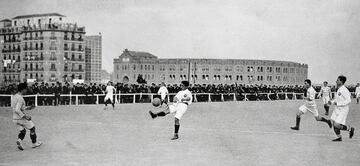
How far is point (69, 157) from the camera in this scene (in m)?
9.07

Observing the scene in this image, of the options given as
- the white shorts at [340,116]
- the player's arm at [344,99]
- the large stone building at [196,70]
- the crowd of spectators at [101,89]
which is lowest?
the white shorts at [340,116]

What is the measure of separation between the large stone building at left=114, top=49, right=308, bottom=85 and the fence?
72.5 m

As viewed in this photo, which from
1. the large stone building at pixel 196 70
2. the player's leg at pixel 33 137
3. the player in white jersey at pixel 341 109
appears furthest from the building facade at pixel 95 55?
the player's leg at pixel 33 137

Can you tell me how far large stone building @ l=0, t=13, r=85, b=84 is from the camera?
303 ft

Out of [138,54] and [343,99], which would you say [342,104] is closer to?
[343,99]

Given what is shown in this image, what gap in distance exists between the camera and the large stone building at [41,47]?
92.4 m

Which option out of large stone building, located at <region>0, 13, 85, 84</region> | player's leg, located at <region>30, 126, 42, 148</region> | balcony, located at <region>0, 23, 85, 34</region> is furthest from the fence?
balcony, located at <region>0, 23, 85, 34</region>

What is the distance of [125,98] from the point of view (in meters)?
34.4

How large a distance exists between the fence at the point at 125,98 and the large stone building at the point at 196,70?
238 feet

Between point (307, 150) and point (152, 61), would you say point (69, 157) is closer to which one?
point (307, 150)

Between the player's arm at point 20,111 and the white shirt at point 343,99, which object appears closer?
the player's arm at point 20,111

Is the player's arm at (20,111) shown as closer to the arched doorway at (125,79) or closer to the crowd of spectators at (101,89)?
the crowd of spectators at (101,89)

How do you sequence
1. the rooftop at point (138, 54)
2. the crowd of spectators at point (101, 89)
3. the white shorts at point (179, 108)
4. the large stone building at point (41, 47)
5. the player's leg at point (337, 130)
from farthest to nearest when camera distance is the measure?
the rooftop at point (138, 54), the large stone building at point (41, 47), the crowd of spectators at point (101, 89), the white shorts at point (179, 108), the player's leg at point (337, 130)

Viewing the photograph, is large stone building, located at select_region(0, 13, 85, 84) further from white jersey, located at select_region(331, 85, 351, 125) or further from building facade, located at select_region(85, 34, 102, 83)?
white jersey, located at select_region(331, 85, 351, 125)
